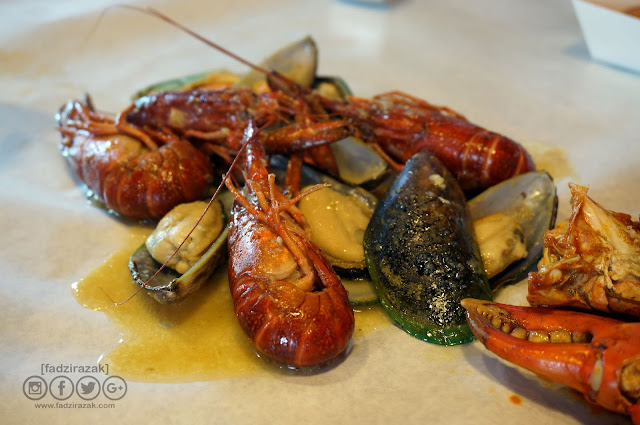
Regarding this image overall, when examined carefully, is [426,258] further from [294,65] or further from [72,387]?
[294,65]

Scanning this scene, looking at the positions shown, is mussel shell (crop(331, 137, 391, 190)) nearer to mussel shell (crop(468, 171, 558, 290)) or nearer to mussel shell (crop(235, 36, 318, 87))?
mussel shell (crop(468, 171, 558, 290))

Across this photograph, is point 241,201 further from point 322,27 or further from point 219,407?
point 322,27

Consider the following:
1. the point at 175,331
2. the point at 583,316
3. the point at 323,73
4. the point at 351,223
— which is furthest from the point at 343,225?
the point at 323,73

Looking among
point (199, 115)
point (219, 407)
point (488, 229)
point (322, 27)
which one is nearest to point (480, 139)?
point (488, 229)

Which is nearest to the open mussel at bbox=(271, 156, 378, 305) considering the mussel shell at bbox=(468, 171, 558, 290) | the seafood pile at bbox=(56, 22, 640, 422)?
the seafood pile at bbox=(56, 22, 640, 422)

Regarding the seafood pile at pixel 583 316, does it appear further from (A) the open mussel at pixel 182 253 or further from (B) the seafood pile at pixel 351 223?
(A) the open mussel at pixel 182 253

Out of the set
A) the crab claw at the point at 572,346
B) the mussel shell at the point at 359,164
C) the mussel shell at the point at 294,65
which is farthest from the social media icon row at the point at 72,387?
the mussel shell at the point at 294,65
